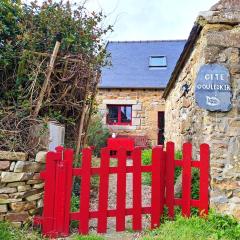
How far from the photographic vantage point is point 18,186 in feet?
11.0

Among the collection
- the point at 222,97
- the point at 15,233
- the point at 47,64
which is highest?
the point at 47,64

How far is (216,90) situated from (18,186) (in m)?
2.59

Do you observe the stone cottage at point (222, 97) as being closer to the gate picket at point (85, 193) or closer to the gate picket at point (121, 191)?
the gate picket at point (121, 191)

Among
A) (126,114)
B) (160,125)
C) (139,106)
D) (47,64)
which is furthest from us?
(126,114)

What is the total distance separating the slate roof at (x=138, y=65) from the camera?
14.2 m

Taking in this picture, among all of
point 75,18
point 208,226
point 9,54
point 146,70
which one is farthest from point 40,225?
point 146,70

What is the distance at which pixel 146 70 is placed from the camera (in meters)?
15.5

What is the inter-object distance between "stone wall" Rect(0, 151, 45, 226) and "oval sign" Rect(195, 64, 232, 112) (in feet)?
7.04

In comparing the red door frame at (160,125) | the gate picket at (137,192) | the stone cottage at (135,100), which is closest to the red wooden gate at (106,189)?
the gate picket at (137,192)

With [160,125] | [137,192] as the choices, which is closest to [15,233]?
[137,192]

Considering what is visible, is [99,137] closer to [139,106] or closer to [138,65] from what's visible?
[139,106]

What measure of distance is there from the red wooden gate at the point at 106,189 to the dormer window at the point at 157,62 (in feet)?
40.9

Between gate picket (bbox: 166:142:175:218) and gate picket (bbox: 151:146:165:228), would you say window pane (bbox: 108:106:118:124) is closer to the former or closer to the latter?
gate picket (bbox: 166:142:175:218)

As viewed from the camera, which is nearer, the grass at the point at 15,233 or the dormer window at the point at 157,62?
the grass at the point at 15,233
